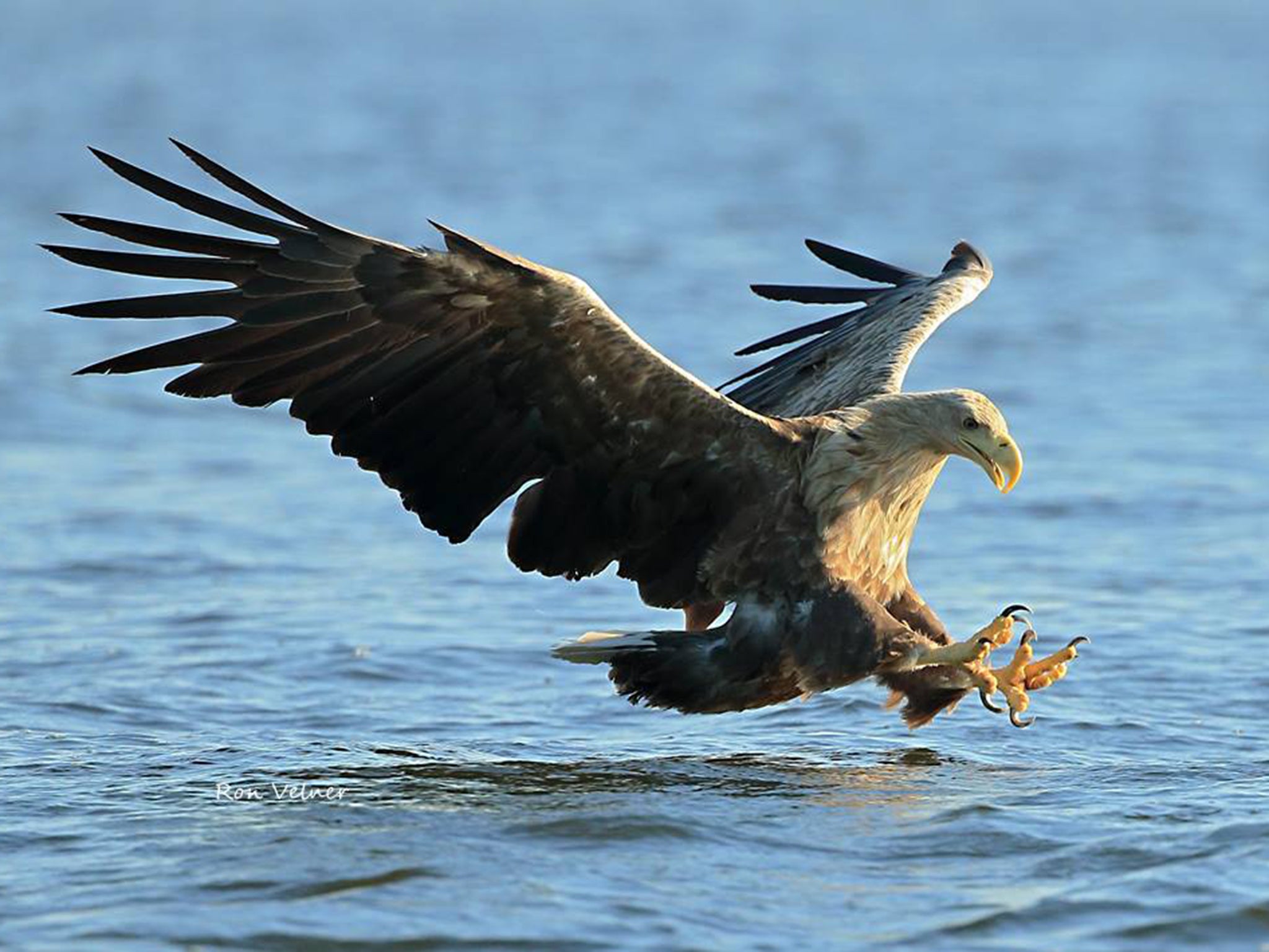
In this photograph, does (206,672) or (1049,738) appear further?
(206,672)

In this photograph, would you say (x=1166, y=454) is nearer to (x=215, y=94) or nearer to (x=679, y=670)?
(x=679, y=670)

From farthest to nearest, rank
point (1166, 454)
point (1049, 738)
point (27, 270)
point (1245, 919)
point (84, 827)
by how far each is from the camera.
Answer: point (27, 270) → point (1166, 454) → point (1049, 738) → point (84, 827) → point (1245, 919)

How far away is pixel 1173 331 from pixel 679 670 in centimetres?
974

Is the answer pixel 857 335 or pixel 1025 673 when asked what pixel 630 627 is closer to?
pixel 857 335

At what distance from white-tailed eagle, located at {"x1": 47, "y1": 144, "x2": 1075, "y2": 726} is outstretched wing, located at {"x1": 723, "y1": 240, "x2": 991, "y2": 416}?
2.01 feet

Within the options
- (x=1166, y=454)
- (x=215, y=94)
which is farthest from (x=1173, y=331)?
(x=215, y=94)

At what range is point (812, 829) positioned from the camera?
21.2ft

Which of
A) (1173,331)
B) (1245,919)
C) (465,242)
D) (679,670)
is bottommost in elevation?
(1245,919)

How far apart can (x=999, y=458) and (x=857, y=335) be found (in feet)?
5.30

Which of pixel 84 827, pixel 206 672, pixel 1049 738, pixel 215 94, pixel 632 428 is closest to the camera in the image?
pixel 84 827

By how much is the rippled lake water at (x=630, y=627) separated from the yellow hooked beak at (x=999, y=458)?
90 centimetres
